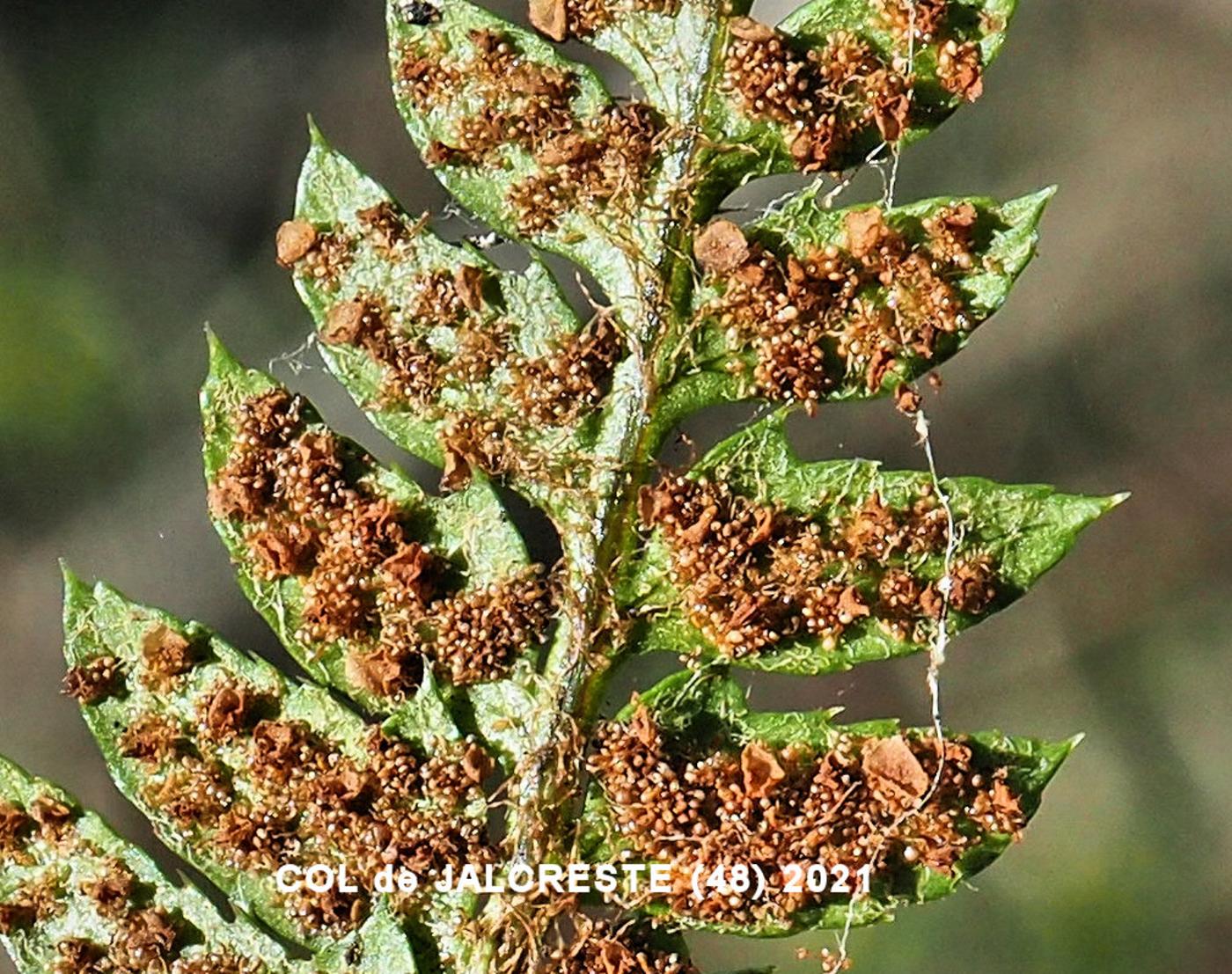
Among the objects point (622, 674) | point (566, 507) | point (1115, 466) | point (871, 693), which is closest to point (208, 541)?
point (622, 674)

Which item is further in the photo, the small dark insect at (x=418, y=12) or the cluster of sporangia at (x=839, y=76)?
the small dark insect at (x=418, y=12)

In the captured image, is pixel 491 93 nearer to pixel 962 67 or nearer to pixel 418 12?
pixel 418 12

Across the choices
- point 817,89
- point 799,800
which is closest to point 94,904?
point 799,800

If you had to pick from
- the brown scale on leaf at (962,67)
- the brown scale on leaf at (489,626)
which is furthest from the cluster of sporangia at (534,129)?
the brown scale on leaf at (489,626)

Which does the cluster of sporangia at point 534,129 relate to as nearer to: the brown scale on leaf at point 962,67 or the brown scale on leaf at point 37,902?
the brown scale on leaf at point 962,67

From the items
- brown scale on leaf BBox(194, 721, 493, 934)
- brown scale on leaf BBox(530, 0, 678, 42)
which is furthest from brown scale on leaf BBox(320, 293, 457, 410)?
brown scale on leaf BBox(194, 721, 493, 934)

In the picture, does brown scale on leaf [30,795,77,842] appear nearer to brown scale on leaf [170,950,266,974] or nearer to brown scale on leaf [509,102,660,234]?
brown scale on leaf [170,950,266,974]

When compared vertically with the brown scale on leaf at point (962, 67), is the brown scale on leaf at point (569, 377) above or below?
below

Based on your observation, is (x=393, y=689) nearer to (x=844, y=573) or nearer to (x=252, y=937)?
(x=252, y=937)

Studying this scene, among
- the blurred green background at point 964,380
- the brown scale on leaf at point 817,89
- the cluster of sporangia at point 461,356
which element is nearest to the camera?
the brown scale on leaf at point 817,89
